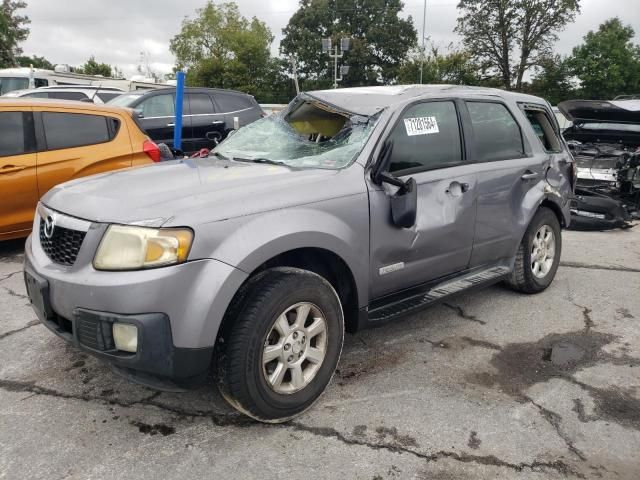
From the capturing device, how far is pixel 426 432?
2.62m

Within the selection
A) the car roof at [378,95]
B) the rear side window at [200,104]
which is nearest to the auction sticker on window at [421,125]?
the car roof at [378,95]

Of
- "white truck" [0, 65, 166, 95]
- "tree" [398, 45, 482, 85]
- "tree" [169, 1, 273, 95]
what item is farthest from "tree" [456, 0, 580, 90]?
"white truck" [0, 65, 166, 95]

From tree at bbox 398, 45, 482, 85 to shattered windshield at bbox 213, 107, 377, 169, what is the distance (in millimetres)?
44697

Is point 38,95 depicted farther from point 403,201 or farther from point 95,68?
point 95,68

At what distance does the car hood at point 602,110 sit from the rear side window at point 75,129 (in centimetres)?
695

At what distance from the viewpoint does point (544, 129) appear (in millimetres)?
4684

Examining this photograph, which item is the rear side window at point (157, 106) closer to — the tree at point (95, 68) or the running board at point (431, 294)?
the running board at point (431, 294)

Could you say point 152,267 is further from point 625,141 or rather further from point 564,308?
point 625,141

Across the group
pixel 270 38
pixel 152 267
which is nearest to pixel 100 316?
pixel 152 267

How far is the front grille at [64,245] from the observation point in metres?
2.50

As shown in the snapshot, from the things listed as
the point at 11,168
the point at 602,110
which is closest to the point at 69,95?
the point at 11,168

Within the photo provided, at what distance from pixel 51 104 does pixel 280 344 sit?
4.22m

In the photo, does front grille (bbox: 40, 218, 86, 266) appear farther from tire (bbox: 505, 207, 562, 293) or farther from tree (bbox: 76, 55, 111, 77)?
tree (bbox: 76, 55, 111, 77)

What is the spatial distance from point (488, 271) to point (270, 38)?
5240 centimetres
